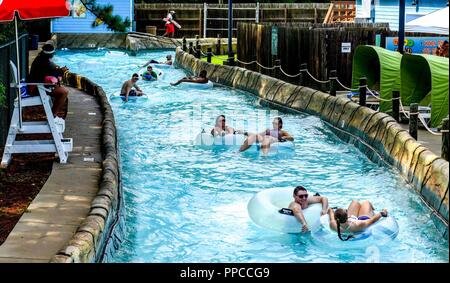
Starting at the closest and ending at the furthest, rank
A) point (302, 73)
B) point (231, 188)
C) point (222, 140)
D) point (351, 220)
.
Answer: point (351, 220) < point (231, 188) < point (222, 140) < point (302, 73)

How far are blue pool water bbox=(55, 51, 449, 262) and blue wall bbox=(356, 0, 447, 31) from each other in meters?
11.0

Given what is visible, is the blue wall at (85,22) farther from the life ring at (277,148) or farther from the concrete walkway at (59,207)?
the concrete walkway at (59,207)

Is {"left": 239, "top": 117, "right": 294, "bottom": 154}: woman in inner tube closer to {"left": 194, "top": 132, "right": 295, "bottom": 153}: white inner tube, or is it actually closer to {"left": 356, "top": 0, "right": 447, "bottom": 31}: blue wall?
{"left": 194, "top": 132, "right": 295, "bottom": 153}: white inner tube

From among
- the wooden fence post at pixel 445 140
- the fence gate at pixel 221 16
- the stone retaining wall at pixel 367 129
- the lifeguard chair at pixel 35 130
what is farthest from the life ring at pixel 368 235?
the fence gate at pixel 221 16

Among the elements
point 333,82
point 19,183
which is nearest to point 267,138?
point 333,82

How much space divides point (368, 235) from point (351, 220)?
34 cm

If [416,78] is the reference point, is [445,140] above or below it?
below

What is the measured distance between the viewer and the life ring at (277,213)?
1200cm

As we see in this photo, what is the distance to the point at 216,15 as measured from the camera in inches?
1943

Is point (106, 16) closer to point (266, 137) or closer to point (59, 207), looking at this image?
point (59, 207)

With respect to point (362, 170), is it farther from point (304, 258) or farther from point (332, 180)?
point (304, 258)

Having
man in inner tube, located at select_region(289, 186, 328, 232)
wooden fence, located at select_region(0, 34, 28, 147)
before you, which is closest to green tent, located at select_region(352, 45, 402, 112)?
man in inner tube, located at select_region(289, 186, 328, 232)

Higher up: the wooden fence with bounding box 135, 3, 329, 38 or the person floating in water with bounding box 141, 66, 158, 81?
the wooden fence with bounding box 135, 3, 329, 38

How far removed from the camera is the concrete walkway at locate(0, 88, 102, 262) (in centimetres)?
939
